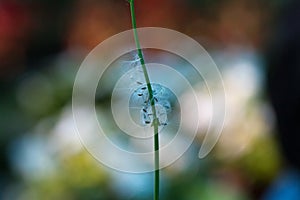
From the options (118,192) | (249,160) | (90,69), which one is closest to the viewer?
(90,69)

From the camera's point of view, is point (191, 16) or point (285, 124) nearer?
point (285, 124)

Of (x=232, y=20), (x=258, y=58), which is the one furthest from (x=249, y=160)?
(x=232, y=20)

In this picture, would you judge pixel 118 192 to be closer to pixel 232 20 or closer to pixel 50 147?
pixel 50 147

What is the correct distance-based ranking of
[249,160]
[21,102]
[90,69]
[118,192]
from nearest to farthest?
[90,69], [118,192], [249,160], [21,102]

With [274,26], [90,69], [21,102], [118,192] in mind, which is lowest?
[118,192]

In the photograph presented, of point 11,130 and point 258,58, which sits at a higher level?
point 258,58

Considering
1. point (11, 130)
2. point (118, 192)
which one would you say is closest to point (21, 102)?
point (11, 130)

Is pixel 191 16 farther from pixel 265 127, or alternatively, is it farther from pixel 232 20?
pixel 265 127
